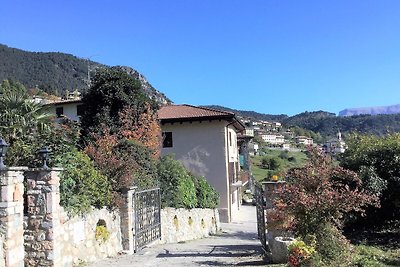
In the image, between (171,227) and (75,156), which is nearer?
(75,156)

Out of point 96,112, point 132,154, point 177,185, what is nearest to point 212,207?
point 177,185

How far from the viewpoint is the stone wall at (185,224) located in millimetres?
16469

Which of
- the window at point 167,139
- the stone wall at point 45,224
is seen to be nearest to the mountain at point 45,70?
the window at point 167,139

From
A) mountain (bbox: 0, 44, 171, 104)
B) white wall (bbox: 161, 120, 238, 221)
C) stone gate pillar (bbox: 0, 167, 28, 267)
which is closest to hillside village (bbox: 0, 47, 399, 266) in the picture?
stone gate pillar (bbox: 0, 167, 28, 267)

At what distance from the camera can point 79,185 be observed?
9.81m

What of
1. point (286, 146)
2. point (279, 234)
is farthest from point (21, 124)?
point (286, 146)

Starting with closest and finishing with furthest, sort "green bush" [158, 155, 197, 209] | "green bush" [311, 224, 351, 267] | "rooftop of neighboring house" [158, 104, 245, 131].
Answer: "green bush" [311, 224, 351, 267] < "green bush" [158, 155, 197, 209] < "rooftop of neighboring house" [158, 104, 245, 131]

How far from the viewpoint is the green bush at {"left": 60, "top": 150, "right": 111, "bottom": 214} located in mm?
9234

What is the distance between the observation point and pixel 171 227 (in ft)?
56.4

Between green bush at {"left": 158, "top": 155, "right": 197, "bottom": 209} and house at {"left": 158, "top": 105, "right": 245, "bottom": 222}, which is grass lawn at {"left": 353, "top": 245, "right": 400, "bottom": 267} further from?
house at {"left": 158, "top": 105, "right": 245, "bottom": 222}

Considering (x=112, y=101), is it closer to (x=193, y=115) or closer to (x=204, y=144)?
(x=193, y=115)

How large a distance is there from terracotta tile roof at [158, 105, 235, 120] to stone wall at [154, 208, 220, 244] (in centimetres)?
781

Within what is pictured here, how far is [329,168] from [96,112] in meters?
14.2

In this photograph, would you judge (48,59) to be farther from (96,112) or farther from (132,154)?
(132,154)
